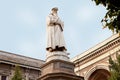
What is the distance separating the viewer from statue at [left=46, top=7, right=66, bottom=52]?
13547 millimetres

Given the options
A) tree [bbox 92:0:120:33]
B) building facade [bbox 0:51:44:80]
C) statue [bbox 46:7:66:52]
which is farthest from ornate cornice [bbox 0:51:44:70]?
tree [bbox 92:0:120:33]

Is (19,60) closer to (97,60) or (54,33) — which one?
(97,60)

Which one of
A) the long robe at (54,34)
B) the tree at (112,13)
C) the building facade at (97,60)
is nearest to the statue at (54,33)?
the long robe at (54,34)

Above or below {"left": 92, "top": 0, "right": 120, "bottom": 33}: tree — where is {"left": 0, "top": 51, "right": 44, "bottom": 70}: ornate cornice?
above

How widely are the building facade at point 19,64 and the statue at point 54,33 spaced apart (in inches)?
722

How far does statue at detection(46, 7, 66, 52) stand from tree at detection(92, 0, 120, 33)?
5.53m

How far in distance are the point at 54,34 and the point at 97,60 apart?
17111 millimetres

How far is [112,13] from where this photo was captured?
8016 mm

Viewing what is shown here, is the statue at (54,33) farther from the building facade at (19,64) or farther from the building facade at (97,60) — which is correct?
the building facade at (19,64)

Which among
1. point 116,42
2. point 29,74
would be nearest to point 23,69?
point 29,74

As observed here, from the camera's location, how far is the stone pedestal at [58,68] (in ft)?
40.1

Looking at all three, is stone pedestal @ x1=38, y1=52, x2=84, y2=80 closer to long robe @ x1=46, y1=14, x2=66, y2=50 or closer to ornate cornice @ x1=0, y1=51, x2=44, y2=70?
long robe @ x1=46, y1=14, x2=66, y2=50

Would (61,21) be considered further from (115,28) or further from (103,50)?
(103,50)

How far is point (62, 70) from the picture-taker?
496 inches
